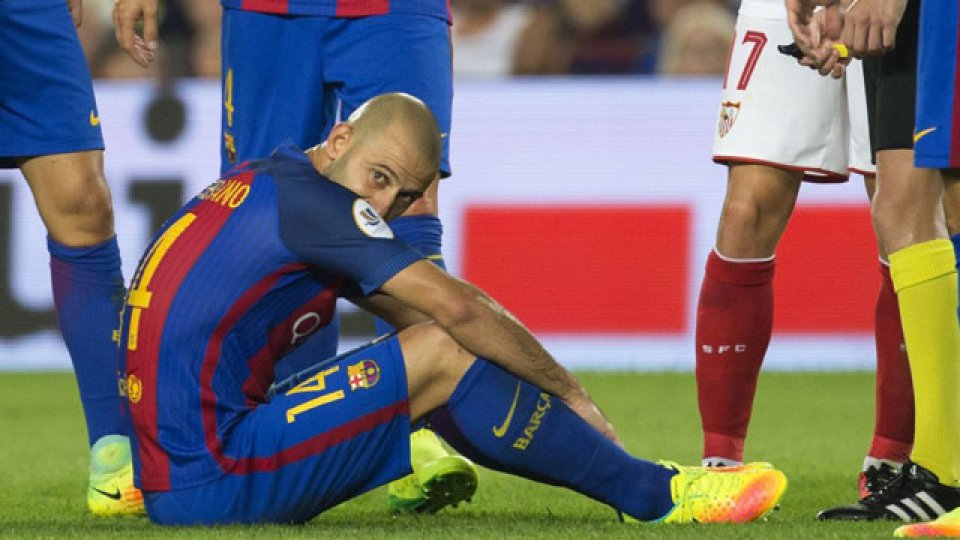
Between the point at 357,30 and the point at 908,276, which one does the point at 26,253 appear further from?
the point at 908,276

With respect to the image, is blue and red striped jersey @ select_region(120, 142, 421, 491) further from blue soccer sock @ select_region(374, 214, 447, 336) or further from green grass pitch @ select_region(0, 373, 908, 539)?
blue soccer sock @ select_region(374, 214, 447, 336)

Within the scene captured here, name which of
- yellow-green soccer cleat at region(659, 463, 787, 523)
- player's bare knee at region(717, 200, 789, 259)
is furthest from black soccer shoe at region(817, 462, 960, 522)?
player's bare knee at region(717, 200, 789, 259)

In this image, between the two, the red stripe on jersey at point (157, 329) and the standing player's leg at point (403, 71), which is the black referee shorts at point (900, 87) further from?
the red stripe on jersey at point (157, 329)

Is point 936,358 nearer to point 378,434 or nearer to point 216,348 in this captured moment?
point 378,434

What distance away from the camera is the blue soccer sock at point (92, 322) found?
14.2 ft

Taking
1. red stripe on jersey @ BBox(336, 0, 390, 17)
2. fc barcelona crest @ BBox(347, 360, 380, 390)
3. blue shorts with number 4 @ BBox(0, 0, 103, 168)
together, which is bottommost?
fc barcelona crest @ BBox(347, 360, 380, 390)

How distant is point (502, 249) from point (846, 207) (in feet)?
4.36

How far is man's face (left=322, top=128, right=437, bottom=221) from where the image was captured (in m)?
3.58

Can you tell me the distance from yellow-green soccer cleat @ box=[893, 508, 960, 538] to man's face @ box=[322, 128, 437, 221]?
3.47 ft

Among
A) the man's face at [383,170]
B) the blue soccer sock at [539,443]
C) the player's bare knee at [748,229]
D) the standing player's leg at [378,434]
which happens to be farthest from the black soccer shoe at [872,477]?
the man's face at [383,170]

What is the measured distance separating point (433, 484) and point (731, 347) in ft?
2.88

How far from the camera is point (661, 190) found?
25.1 ft

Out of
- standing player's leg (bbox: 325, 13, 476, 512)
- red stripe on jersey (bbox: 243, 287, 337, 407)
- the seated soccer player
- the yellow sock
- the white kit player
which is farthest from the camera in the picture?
the white kit player

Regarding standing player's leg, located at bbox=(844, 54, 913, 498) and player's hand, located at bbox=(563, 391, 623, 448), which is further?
standing player's leg, located at bbox=(844, 54, 913, 498)
